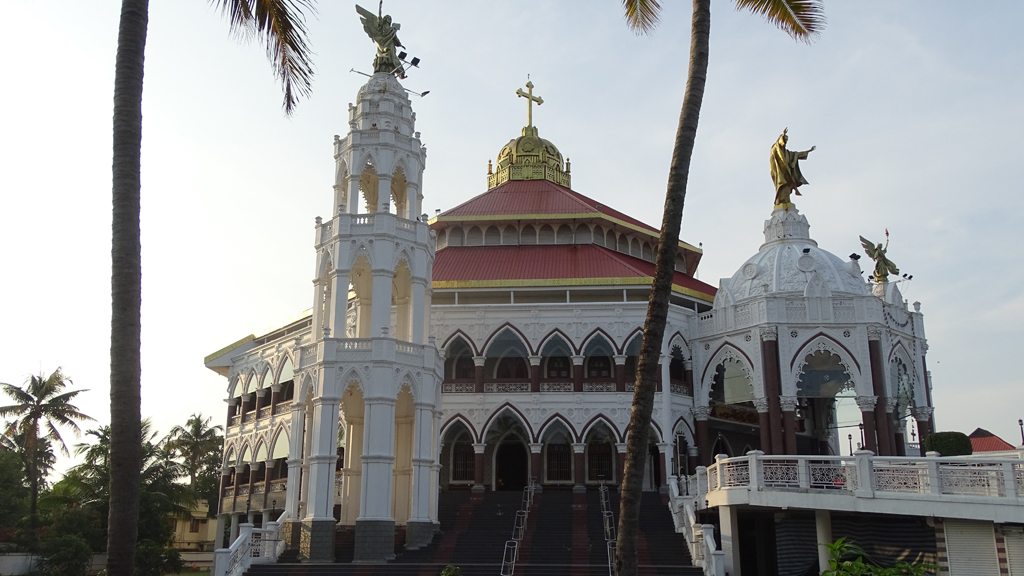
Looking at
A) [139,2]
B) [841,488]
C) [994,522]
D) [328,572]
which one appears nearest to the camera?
[139,2]

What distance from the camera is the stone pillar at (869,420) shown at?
1272 inches

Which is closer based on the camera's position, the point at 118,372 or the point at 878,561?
the point at 118,372

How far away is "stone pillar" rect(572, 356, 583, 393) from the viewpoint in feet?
115

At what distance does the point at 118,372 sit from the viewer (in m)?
9.82

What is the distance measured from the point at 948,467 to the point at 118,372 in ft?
49.6

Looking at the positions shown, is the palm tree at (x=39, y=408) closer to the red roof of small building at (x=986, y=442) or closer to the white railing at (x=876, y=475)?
the white railing at (x=876, y=475)

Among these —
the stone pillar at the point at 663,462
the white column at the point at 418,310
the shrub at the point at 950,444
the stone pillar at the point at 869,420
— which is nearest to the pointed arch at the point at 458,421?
the white column at the point at 418,310

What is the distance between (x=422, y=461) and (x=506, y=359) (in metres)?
11.2

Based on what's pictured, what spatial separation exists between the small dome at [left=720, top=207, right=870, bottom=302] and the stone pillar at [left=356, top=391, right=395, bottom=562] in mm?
15138

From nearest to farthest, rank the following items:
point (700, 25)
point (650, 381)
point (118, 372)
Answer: point (118, 372)
point (650, 381)
point (700, 25)

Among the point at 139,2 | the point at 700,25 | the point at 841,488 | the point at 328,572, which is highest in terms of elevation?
the point at 700,25

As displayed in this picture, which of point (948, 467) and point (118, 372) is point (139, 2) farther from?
point (948, 467)

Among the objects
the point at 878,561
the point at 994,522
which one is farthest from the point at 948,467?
the point at 878,561

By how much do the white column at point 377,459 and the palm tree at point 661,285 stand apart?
44.9 feet
